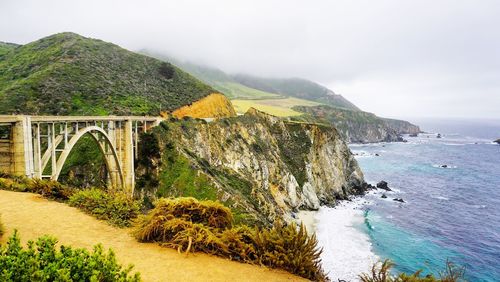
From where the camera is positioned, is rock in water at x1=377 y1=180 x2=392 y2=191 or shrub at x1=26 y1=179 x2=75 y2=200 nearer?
shrub at x1=26 y1=179 x2=75 y2=200

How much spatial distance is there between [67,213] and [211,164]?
34890 millimetres

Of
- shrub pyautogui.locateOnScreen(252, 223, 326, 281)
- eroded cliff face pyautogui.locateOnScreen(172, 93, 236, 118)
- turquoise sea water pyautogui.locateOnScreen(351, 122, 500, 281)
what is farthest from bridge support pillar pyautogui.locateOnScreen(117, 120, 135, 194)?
turquoise sea water pyautogui.locateOnScreen(351, 122, 500, 281)

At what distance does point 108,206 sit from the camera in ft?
40.9

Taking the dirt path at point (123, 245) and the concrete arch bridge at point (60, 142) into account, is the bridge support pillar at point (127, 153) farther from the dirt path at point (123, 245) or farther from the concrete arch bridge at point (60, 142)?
the dirt path at point (123, 245)

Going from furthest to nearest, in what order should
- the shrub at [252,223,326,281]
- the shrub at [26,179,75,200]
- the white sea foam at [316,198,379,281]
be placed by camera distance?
the white sea foam at [316,198,379,281]
the shrub at [26,179,75,200]
the shrub at [252,223,326,281]

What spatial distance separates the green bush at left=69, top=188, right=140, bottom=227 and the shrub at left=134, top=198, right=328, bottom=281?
141 centimetres

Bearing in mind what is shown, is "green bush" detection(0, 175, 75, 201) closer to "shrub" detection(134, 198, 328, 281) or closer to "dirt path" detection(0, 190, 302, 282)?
"dirt path" detection(0, 190, 302, 282)

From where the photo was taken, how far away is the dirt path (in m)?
8.55

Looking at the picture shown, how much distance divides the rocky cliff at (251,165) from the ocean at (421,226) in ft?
22.2

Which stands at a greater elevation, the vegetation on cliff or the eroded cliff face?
the eroded cliff face

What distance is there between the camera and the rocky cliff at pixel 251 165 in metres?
37.8

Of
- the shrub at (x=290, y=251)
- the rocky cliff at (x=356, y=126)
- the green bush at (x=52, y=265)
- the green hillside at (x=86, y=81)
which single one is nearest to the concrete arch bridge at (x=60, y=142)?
the green hillside at (x=86, y=81)

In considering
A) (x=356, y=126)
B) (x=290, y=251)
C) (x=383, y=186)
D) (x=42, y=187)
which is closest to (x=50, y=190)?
(x=42, y=187)

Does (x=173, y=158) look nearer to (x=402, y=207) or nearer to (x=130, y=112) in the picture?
(x=130, y=112)
